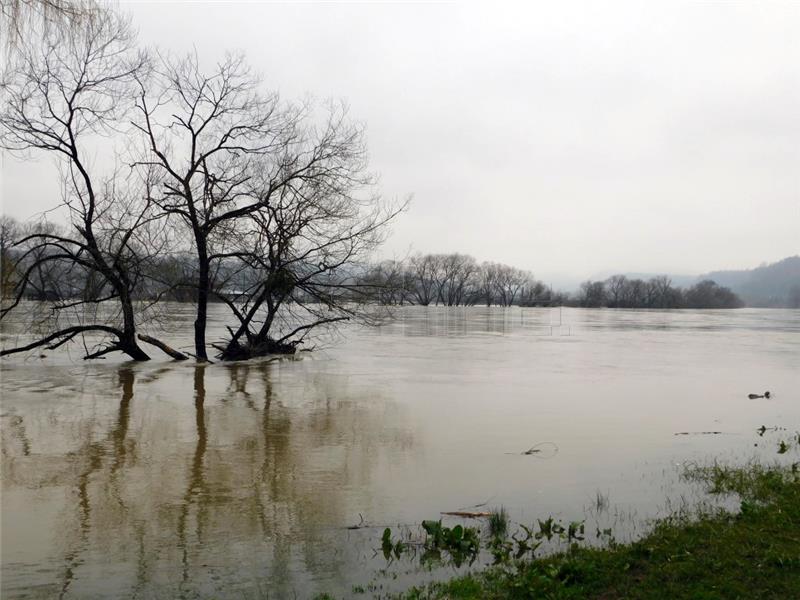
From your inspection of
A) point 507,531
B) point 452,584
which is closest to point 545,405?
point 507,531

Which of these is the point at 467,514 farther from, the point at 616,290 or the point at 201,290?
the point at 616,290

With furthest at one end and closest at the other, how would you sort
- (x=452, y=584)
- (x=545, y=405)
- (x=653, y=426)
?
(x=545, y=405), (x=653, y=426), (x=452, y=584)

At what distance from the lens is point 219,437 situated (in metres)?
10.6

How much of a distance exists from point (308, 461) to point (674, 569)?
552 centimetres

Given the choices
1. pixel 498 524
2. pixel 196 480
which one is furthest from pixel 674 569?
pixel 196 480

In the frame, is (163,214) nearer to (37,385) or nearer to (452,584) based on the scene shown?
(37,385)

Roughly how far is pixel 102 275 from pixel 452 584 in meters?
19.2

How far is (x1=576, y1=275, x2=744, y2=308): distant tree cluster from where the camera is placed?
15475 cm

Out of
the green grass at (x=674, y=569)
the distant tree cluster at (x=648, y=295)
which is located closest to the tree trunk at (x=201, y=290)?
the green grass at (x=674, y=569)

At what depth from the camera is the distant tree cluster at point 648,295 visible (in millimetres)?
154750

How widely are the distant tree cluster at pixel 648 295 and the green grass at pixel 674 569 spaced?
6126 inches

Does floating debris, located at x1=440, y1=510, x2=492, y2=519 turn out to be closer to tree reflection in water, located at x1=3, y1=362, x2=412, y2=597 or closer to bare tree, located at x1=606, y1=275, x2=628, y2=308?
tree reflection in water, located at x1=3, y1=362, x2=412, y2=597

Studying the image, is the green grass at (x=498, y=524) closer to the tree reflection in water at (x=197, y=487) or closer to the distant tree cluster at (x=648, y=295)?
the tree reflection in water at (x=197, y=487)

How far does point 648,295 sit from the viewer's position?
156750mm
